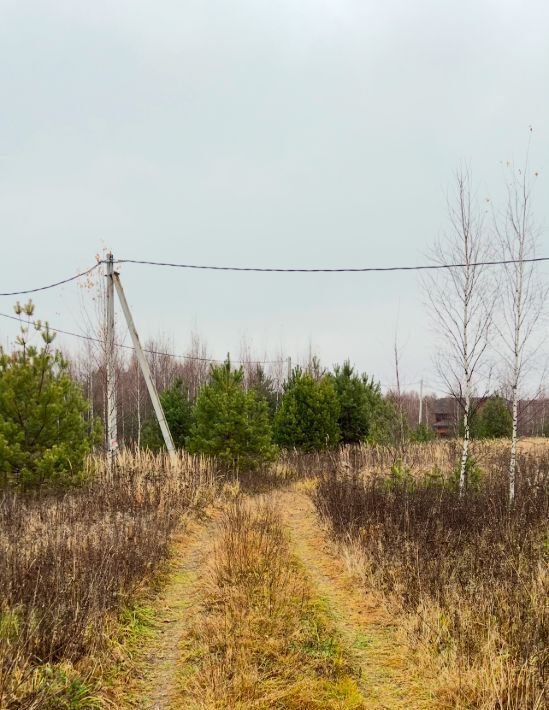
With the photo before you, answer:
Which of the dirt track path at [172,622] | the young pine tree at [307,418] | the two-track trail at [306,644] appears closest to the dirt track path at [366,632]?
the two-track trail at [306,644]

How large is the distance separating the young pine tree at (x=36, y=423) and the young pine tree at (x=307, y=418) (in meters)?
7.93

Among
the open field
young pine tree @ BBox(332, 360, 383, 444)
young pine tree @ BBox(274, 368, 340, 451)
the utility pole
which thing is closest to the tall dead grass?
the open field

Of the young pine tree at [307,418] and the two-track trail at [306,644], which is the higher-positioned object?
the young pine tree at [307,418]

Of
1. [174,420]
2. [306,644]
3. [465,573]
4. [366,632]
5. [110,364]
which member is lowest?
[366,632]

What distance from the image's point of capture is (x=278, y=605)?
4.41 m

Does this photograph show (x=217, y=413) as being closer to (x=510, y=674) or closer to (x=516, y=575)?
(x=516, y=575)

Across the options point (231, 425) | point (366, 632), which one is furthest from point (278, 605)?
point (231, 425)

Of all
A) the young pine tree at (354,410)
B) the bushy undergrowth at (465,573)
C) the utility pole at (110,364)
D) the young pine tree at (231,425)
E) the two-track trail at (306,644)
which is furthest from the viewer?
the young pine tree at (354,410)

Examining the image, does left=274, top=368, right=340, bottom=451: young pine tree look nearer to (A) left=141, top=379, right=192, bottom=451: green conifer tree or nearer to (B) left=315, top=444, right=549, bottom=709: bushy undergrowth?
(A) left=141, top=379, right=192, bottom=451: green conifer tree

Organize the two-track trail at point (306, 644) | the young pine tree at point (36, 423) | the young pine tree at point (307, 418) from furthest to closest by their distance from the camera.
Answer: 1. the young pine tree at point (307, 418)
2. the young pine tree at point (36, 423)
3. the two-track trail at point (306, 644)

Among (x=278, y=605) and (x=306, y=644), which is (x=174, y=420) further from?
(x=306, y=644)

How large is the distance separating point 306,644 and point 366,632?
2.35 ft

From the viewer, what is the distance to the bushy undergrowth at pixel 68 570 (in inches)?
122

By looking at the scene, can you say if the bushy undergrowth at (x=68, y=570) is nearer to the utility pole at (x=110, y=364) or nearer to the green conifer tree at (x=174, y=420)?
the utility pole at (x=110, y=364)
